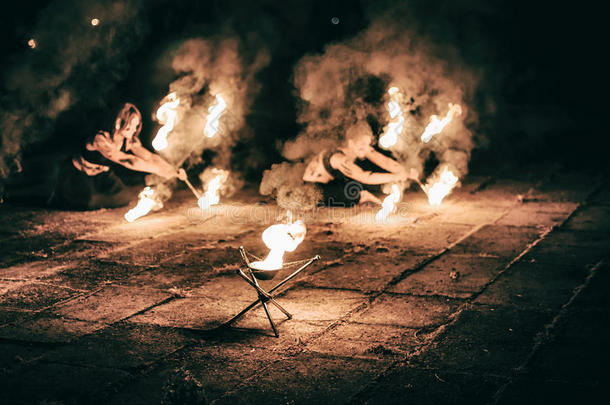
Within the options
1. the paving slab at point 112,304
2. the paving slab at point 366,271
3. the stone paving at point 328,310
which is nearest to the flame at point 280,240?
the stone paving at point 328,310

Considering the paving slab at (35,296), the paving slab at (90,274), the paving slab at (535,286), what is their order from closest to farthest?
the paving slab at (535,286) < the paving slab at (35,296) < the paving slab at (90,274)

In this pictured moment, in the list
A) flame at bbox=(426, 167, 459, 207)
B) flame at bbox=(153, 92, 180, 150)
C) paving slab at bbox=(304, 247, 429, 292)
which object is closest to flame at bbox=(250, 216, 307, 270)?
paving slab at bbox=(304, 247, 429, 292)

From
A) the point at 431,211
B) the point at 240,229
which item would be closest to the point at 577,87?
the point at 431,211

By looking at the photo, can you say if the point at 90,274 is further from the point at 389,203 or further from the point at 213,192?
the point at 389,203

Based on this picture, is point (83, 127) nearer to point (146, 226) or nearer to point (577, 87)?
point (146, 226)

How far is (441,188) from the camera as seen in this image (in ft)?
30.5

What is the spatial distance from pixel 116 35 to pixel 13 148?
2.81 metres

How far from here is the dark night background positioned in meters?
11.9

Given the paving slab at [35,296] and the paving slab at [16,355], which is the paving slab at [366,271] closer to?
the paving slab at [35,296]

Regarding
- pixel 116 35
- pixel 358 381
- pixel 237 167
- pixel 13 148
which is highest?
pixel 116 35

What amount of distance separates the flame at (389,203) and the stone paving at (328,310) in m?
0.20

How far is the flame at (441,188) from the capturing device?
9211 millimetres

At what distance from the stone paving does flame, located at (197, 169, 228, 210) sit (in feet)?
2.12

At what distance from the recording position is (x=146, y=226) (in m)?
8.59
